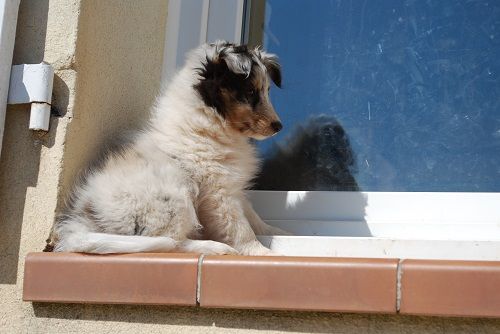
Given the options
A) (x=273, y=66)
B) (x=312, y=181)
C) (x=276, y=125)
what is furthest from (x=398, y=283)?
(x=273, y=66)

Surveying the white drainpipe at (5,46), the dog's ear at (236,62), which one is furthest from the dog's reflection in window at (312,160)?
the white drainpipe at (5,46)

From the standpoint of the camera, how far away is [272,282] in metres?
1.80

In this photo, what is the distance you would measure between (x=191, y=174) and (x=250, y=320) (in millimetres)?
621

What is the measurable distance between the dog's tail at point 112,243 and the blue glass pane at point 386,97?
34.4 inches

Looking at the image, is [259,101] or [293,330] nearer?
[293,330]

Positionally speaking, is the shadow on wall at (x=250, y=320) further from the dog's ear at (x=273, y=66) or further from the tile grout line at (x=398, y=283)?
the dog's ear at (x=273, y=66)

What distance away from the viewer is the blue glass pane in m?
2.54

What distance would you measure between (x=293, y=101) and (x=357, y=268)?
1238 millimetres

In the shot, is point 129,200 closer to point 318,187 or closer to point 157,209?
point 157,209

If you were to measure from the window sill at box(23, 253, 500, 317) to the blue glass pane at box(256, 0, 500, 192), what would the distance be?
869mm

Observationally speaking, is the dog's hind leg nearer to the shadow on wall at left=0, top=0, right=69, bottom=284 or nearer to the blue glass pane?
the shadow on wall at left=0, top=0, right=69, bottom=284

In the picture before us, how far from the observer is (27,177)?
2.17 metres

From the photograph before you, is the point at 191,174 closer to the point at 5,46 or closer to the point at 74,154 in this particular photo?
the point at 74,154

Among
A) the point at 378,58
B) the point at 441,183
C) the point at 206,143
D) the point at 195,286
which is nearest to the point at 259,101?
the point at 206,143
